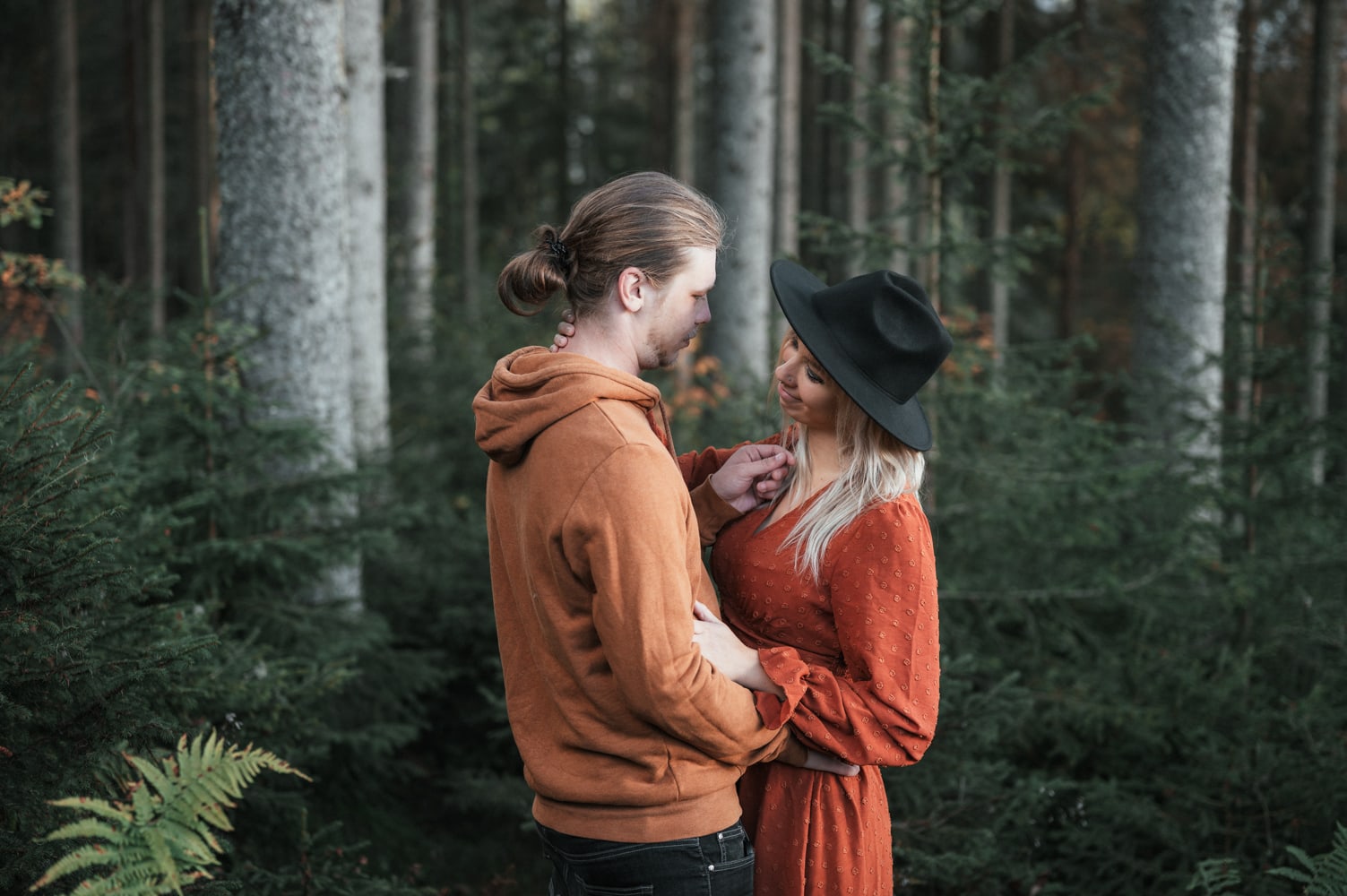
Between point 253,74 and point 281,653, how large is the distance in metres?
2.65

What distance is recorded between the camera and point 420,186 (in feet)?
36.1

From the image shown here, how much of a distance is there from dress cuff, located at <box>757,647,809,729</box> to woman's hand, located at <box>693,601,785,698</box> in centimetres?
1

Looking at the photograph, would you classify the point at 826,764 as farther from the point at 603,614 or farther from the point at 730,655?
the point at 603,614

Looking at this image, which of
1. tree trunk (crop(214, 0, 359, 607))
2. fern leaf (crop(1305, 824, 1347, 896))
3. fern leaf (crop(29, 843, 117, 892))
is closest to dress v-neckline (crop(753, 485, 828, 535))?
fern leaf (crop(29, 843, 117, 892))

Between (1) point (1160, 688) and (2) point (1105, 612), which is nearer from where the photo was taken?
(1) point (1160, 688)

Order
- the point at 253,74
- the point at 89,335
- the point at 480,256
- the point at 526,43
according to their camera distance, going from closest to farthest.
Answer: the point at 253,74, the point at 89,335, the point at 480,256, the point at 526,43

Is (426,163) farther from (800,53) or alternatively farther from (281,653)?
(800,53)

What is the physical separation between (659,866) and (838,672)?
60 cm

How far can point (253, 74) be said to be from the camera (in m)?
4.66

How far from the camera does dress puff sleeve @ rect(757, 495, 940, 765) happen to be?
2.15 metres

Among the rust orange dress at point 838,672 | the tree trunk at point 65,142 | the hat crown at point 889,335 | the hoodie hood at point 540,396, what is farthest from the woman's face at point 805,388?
the tree trunk at point 65,142

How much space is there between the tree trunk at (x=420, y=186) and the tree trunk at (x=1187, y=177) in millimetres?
6564

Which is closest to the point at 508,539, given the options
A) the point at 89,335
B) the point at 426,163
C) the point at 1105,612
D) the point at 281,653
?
the point at 281,653

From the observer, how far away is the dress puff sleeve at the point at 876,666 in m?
2.15
